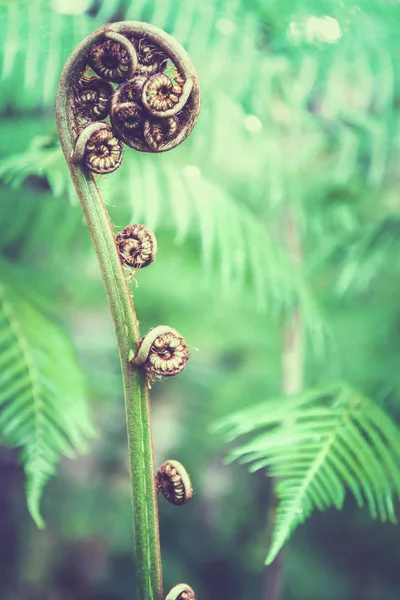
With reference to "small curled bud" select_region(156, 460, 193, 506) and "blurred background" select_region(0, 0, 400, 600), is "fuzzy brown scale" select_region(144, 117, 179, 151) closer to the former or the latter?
"blurred background" select_region(0, 0, 400, 600)

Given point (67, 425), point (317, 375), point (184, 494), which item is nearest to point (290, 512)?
point (184, 494)

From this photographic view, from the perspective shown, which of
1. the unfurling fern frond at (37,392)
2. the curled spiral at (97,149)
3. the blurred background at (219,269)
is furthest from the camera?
the blurred background at (219,269)

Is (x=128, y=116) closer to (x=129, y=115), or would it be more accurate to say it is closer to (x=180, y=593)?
(x=129, y=115)

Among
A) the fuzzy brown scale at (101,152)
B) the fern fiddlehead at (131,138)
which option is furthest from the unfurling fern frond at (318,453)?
the fuzzy brown scale at (101,152)

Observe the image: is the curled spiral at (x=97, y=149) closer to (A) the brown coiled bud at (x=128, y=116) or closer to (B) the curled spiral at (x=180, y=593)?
(A) the brown coiled bud at (x=128, y=116)

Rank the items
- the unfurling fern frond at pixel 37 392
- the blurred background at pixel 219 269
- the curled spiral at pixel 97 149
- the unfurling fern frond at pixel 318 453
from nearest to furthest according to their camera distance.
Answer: the curled spiral at pixel 97 149, the unfurling fern frond at pixel 318 453, the unfurling fern frond at pixel 37 392, the blurred background at pixel 219 269

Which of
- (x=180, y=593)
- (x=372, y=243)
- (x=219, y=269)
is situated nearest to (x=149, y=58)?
(x=180, y=593)

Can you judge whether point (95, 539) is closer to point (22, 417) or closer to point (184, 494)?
point (22, 417)
